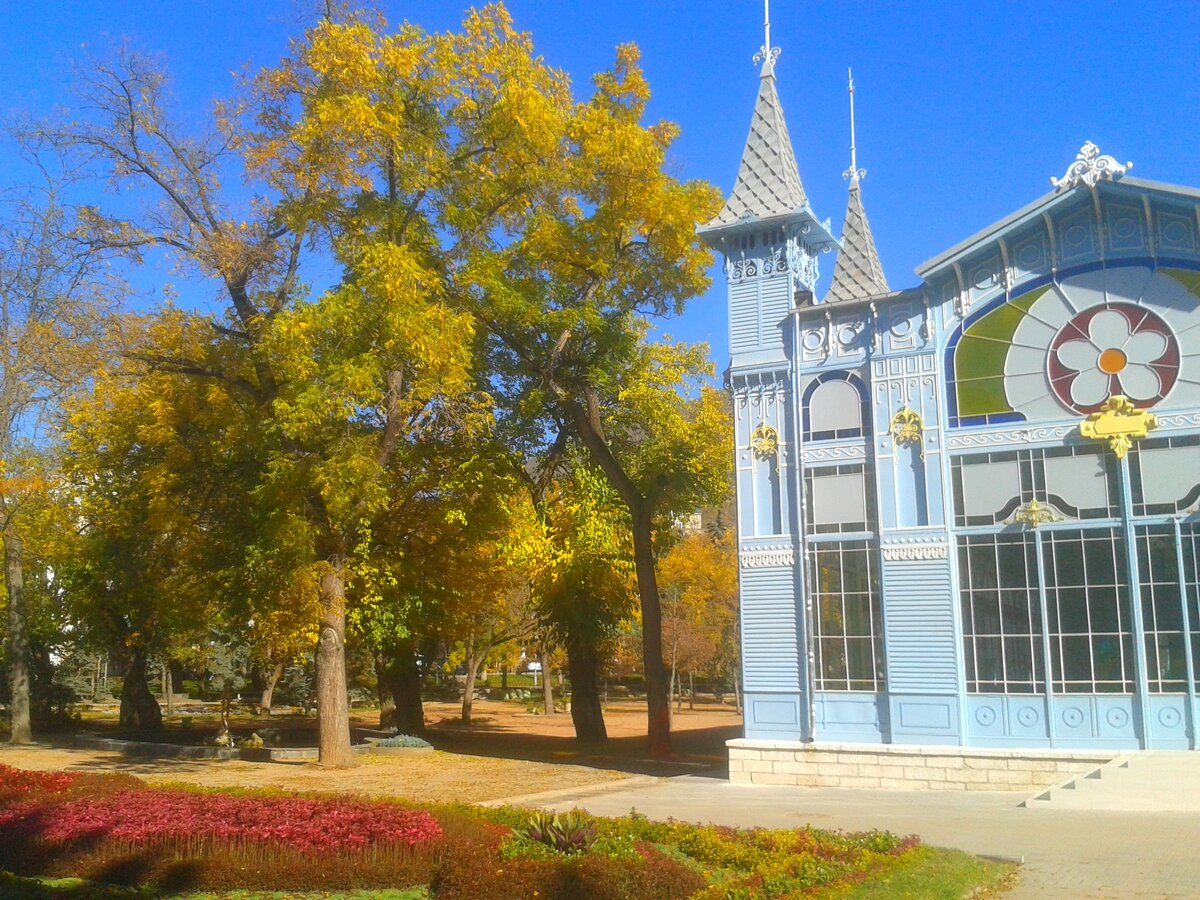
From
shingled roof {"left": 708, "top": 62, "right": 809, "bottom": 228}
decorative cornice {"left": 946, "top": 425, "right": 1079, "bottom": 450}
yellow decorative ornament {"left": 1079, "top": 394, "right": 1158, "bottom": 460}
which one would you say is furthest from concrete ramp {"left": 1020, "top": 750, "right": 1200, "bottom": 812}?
shingled roof {"left": 708, "top": 62, "right": 809, "bottom": 228}

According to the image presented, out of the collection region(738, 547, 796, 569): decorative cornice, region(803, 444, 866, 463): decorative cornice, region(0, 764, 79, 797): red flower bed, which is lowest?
region(0, 764, 79, 797): red flower bed

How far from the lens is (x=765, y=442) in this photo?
20.0m

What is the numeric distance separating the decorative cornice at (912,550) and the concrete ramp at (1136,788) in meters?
4.16

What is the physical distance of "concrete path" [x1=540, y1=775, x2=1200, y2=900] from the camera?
10328 mm

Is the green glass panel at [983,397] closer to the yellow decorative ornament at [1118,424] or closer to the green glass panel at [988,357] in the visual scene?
the green glass panel at [988,357]

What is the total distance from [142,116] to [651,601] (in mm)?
14278

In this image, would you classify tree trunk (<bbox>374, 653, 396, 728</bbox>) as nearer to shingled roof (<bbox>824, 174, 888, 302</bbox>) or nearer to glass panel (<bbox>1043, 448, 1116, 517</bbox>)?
shingled roof (<bbox>824, 174, 888, 302</bbox>)

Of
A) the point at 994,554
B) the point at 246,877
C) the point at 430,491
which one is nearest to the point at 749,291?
the point at 994,554

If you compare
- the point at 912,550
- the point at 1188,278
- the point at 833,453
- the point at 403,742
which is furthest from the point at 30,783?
the point at 1188,278

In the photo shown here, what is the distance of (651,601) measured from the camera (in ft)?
77.4

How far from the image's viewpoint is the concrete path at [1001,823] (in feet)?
33.9

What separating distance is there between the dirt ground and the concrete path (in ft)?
7.18

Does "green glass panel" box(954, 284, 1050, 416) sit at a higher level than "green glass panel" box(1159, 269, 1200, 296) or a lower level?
lower

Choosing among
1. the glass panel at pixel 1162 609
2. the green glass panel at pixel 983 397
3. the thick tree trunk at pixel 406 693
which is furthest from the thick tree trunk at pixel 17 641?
the glass panel at pixel 1162 609
